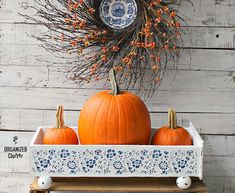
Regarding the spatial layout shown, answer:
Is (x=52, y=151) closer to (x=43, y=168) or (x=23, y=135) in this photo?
(x=43, y=168)

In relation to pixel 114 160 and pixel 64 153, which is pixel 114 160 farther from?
pixel 64 153

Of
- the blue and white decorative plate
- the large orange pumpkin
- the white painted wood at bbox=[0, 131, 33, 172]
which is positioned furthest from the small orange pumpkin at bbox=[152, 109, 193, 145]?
the white painted wood at bbox=[0, 131, 33, 172]

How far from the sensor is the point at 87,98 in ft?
5.94

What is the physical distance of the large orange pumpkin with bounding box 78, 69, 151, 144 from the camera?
1.49 m

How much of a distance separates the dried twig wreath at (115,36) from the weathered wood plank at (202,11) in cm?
4

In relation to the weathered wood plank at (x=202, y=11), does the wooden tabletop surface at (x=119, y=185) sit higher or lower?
lower

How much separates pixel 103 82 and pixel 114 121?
1.12 feet

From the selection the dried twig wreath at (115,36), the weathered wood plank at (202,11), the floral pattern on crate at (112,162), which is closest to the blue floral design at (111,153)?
the floral pattern on crate at (112,162)

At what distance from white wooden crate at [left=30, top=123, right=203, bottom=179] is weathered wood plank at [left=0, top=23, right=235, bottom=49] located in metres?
0.49

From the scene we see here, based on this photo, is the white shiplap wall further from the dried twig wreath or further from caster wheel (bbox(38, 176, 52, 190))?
caster wheel (bbox(38, 176, 52, 190))

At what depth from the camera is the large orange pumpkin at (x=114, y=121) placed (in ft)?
4.87

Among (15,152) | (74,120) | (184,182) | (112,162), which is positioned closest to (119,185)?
(112,162)

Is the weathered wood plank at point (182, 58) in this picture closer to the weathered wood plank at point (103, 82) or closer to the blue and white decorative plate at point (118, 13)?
the weathered wood plank at point (103, 82)

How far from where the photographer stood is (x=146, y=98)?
1.81 meters
